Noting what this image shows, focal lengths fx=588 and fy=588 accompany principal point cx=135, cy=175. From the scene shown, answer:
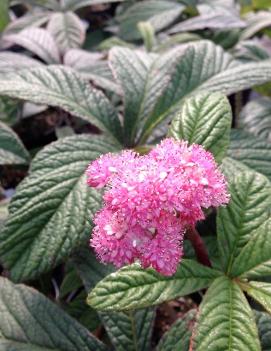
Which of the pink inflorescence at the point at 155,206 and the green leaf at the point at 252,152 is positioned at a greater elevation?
the pink inflorescence at the point at 155,206

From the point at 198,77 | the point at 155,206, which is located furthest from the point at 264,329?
the point at 198,77

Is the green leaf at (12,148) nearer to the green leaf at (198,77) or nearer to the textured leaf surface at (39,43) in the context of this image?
the green leaf at (198,77)

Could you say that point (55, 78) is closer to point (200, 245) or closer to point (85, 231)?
point (85, 231)

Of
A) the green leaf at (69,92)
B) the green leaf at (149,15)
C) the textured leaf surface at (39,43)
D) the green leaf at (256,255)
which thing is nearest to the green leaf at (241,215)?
the green leaf at (256,255)

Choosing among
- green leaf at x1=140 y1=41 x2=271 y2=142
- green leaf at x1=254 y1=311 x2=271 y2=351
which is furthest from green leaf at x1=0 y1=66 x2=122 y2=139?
green leaf at x1=254 y1=311 x2=271 y2=351

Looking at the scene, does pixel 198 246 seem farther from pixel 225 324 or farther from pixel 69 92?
pixel 69 92

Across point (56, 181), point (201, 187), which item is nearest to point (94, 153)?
point (56, 181)
